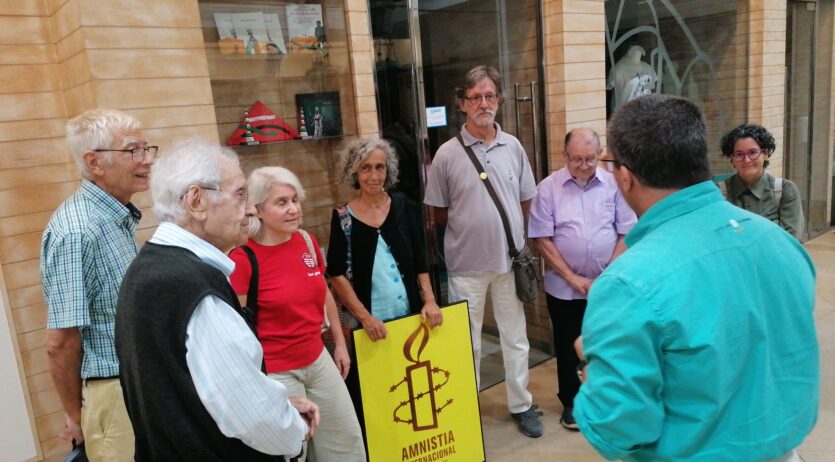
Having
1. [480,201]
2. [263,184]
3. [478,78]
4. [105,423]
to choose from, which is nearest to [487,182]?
[480,201]

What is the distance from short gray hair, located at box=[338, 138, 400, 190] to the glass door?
0.59 m

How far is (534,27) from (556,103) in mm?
526

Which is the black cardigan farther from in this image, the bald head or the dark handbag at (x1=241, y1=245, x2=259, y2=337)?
the bald head

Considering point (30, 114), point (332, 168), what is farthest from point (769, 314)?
point (30, 114)

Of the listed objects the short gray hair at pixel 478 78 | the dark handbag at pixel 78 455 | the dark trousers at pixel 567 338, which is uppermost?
the short gray hair at pixel 478 78

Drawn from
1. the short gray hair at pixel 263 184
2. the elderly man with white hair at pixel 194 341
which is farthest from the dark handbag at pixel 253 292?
the elderly man with white hair at pixel 194 341

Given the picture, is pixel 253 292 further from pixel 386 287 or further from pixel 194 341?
pixel 194 341

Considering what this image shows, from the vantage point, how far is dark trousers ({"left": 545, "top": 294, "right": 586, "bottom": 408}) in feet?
10.5

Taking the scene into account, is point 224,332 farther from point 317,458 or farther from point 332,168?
point 332,168

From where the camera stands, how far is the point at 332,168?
319cm

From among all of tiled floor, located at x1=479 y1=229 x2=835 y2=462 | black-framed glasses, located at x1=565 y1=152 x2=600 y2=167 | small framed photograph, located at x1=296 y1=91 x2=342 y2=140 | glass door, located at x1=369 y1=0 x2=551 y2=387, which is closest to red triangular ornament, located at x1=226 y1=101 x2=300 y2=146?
small framed photograph, located at x1=296 y1=91 x2=342 y2=140

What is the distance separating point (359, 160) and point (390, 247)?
412mm

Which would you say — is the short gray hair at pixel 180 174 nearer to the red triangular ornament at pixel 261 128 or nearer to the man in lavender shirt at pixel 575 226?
the red triangular ornament at pixel 261 128

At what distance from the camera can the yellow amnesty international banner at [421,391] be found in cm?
265
